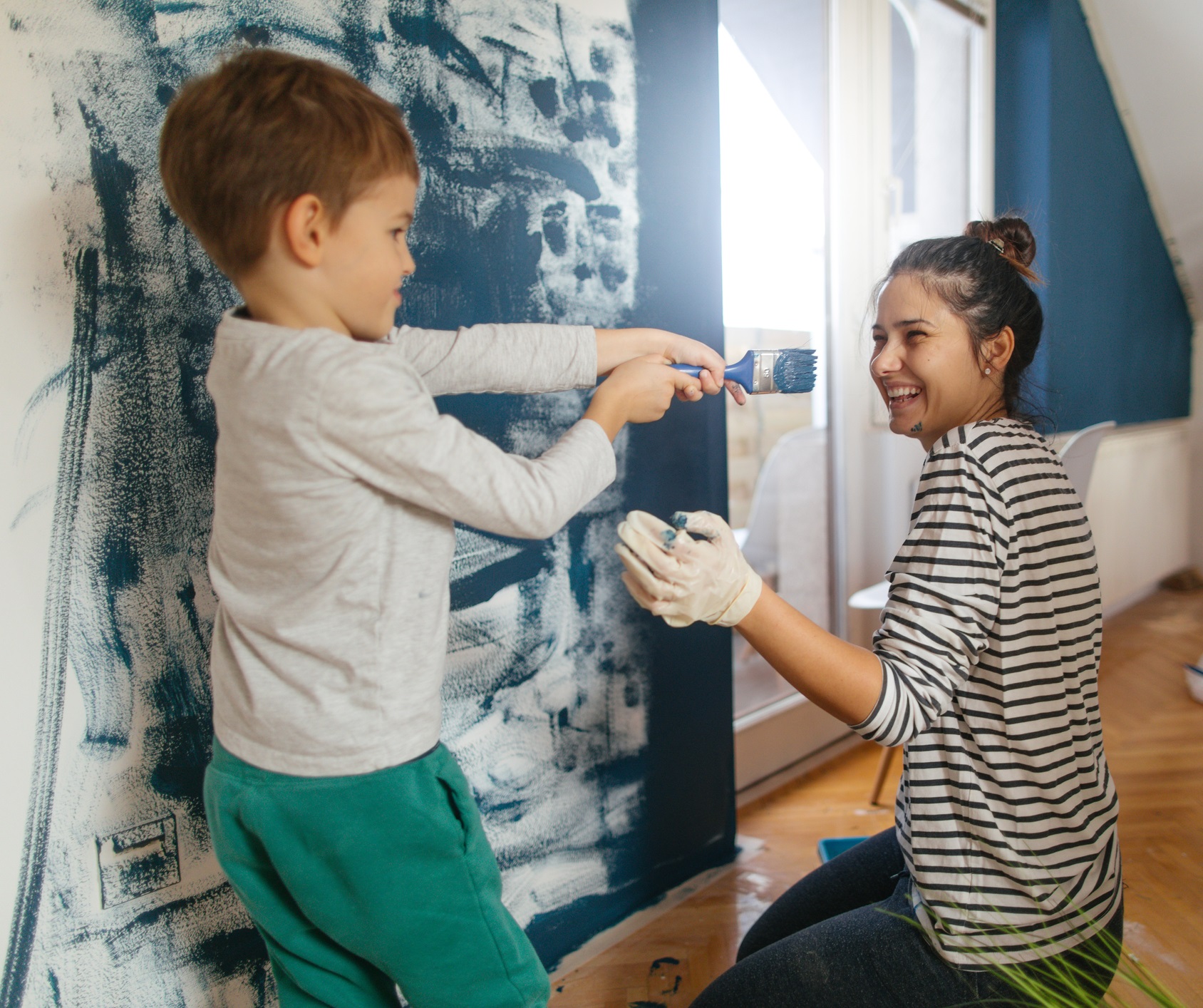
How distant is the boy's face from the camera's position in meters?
0.68

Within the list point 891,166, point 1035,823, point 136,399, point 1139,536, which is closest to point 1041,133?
point 891,166

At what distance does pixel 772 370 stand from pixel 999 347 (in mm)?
279

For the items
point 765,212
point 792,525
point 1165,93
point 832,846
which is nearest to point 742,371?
point 832,846

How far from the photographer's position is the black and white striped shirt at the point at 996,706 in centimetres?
82

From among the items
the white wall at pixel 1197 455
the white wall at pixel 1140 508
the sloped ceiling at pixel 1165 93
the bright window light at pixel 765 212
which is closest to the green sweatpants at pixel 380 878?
the bright window light at pixel 765 212

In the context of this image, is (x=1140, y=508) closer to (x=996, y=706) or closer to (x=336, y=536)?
(x=996, y=706)

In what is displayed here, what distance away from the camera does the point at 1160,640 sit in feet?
10.2

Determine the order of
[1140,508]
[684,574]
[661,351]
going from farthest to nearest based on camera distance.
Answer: [1140,508]
[661,351]
[684,574]

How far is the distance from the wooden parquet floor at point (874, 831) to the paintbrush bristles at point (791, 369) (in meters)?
0.98

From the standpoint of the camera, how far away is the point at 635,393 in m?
0.83

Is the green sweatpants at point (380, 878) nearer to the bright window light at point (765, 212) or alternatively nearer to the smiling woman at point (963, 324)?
the smiling woman at point (963, 324)

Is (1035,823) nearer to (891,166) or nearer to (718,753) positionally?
(718,753)

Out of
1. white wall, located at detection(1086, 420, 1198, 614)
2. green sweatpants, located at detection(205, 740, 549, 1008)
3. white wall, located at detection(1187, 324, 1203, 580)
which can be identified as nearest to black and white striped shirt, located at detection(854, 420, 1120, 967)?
green sweatpants, located at detection(205, 740, 549, 1008)

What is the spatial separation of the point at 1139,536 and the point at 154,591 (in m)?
3.71
